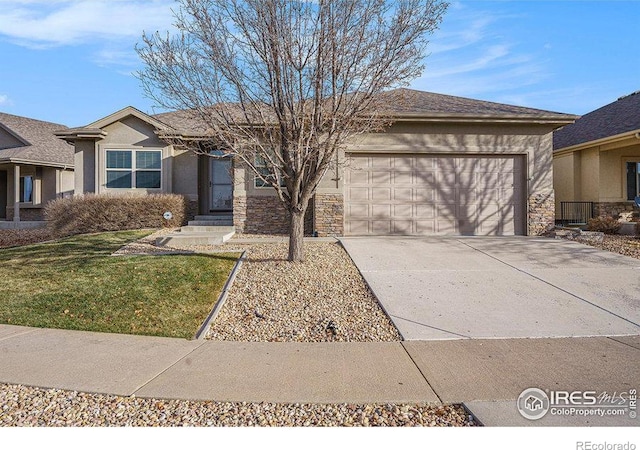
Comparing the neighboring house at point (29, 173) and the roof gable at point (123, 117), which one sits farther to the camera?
the neighboring house at point (29, 173)

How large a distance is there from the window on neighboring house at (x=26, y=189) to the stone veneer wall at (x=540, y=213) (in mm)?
22055

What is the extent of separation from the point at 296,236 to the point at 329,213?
3952mm

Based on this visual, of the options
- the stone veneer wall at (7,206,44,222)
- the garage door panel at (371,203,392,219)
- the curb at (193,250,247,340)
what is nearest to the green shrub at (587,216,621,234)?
the garage door panel at (371,203,392,219)

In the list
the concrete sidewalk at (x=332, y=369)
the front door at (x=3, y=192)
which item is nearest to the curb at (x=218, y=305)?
the concrete sidewalk at (x=332, y=369)

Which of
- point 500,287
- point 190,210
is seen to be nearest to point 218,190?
point 190,210

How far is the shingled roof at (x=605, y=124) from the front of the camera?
→ 16773 millimetres

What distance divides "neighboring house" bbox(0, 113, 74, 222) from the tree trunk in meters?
15.8

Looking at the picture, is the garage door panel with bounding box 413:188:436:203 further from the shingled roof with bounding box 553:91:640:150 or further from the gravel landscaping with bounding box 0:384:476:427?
the gravel landscaping with bounding box 0:384:476:427

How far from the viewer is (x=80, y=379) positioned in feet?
14.1

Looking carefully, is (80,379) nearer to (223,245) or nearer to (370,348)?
(370,348)

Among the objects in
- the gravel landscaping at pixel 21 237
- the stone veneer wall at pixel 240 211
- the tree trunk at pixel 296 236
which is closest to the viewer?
the tree trunk at pixel 296 236

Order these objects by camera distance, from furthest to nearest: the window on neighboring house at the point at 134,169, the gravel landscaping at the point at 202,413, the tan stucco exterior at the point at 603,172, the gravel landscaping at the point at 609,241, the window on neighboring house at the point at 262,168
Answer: the tan stucco exterior at the point at 603,172, the window on neighboring house at the point at 134,169, the gravel landscaping at the point at 609,241, the window on neighboring house at the point at 262,168, the gravel landscaping at the point at 202,413

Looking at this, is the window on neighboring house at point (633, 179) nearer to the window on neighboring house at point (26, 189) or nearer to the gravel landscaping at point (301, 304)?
the gravel landscaping at point (301, 304)

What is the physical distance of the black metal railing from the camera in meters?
17.5
